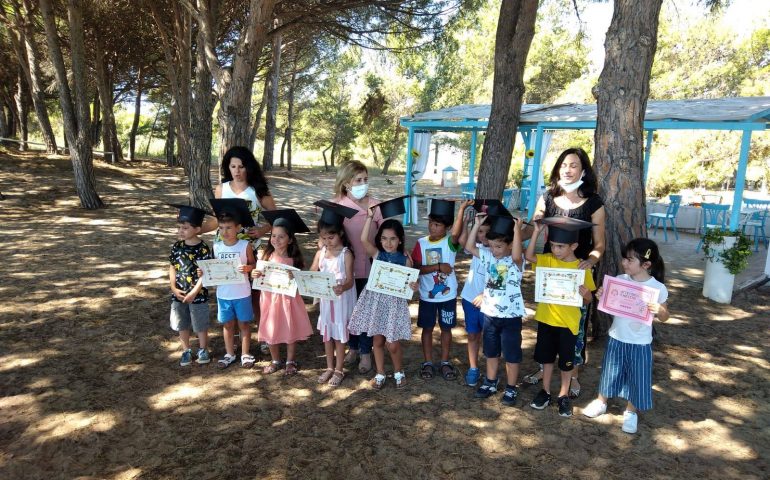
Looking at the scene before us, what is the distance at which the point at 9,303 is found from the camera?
5.26 meters

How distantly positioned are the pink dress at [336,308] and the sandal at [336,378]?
287 mm

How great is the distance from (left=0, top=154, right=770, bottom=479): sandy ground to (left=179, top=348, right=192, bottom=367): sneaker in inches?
2.7

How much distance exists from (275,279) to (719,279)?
628cm

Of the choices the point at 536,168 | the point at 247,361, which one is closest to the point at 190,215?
the point at 247,361

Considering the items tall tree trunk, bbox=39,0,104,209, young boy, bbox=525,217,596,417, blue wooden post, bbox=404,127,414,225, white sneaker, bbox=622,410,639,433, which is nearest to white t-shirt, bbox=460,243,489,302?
young boy, bbox=525,217,596,417

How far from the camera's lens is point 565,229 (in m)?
3.26

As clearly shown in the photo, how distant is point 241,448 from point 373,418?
92 cm

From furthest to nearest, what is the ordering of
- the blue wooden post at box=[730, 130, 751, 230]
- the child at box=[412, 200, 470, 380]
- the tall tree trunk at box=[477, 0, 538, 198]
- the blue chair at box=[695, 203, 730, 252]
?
the blue chair at box=[695, 203, 730, 252] → the blue wooden post at box=[730, 130, 751, 230] → the tall tree trunk at box=[477, 0, 538, 198] → the child at box=[412, 200, 470, 380]

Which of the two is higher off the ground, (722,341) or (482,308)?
(482,308)

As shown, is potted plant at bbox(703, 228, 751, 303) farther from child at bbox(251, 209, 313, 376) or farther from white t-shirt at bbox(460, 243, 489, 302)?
child at bbox(251, 209, 313, 376)

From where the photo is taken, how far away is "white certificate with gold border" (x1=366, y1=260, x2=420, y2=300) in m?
3.52

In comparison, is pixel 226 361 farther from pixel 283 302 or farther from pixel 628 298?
pixel 628 298

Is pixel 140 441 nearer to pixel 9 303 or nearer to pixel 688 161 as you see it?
pixel 9 303

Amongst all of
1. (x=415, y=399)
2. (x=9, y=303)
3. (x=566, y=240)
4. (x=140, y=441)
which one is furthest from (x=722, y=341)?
(x=9, y=303)
